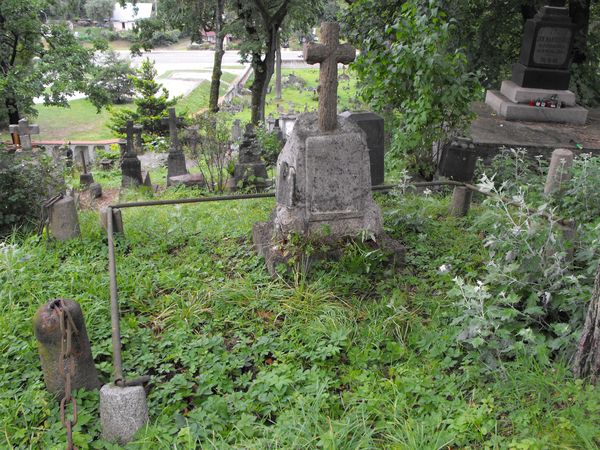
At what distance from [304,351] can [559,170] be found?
284 cm

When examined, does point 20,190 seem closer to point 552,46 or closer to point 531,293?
point 531,293

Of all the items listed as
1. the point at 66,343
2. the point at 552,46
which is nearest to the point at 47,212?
the point at 66,343

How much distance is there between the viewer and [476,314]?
10.4ft

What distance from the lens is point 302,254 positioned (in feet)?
14.4

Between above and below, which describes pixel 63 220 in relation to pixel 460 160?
below

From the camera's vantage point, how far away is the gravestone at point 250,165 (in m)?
8.70

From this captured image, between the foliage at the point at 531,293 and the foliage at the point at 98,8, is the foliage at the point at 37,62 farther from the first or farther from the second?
the foliage at the point at 98,8

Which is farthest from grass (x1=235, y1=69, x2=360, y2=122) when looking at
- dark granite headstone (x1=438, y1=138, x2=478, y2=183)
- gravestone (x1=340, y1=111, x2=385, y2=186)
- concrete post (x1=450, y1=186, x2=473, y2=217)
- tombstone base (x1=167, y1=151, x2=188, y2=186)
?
concrete post (x1=450, y1=186, x2=473, y2=217)

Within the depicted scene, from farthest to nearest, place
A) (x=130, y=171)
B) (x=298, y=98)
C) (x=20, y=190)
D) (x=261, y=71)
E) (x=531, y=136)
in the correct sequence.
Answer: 1. (x=298, y=98)
2. (x=261, y=71)
3. (x=130, y=171)
4. (x=531, y=136)
5. (x=20, y=190)

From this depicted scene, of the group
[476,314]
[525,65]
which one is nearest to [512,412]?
[476,314]

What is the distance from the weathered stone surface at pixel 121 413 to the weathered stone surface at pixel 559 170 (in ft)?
12.7

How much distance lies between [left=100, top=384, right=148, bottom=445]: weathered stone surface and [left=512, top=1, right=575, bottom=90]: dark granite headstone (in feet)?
32.6

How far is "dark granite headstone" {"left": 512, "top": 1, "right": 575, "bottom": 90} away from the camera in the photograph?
9.84 meters

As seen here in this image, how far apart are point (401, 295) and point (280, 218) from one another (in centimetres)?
128
